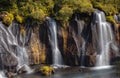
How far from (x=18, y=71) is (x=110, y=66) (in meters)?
9.98

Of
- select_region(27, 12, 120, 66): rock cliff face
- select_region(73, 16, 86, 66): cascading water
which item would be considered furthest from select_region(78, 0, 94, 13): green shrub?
select_region(73, 16, 86, 66): cascading water

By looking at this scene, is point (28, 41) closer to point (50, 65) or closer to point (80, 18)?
point (50, 65)

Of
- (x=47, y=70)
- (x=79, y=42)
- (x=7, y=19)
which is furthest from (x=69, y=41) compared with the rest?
(x=7, y=19)

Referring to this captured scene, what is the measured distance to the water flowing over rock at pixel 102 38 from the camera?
43.7m

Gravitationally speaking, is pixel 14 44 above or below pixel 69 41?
above

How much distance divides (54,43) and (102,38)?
17.7 feet

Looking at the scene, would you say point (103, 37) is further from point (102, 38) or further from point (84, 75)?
point (84, 75)

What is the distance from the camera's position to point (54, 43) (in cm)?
4344

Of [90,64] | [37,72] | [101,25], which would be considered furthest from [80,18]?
[37,72]

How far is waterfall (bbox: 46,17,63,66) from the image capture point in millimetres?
43250

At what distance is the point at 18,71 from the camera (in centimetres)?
3934

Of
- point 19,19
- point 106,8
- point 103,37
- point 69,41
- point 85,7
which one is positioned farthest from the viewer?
point 106,8

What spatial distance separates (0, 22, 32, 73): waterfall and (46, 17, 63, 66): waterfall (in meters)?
3.01

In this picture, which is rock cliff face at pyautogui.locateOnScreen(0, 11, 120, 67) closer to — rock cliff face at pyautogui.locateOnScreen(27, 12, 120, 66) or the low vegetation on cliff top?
rock cliff face at pyautogui.locateOnScreen(27, 12, 120, 66)
